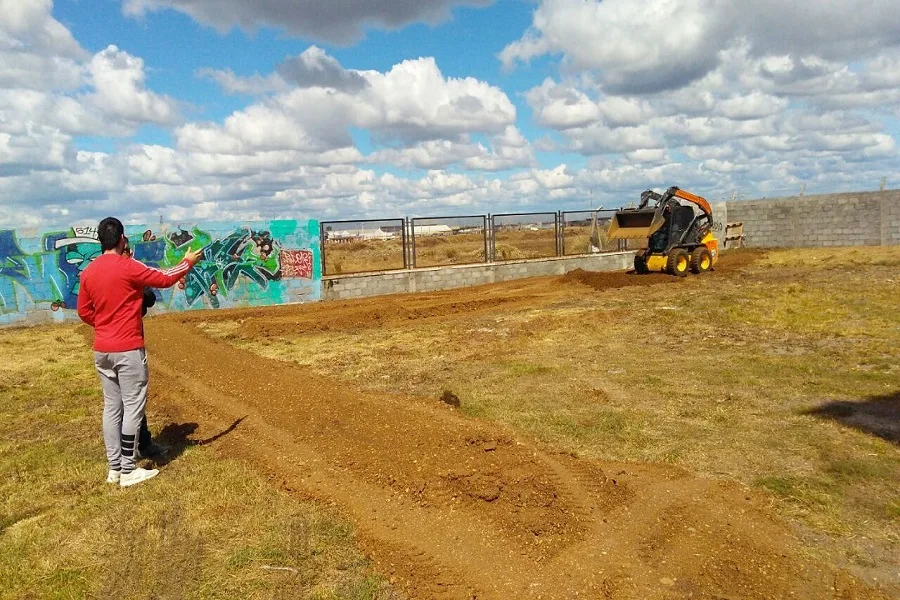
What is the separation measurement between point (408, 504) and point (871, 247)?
28.2m

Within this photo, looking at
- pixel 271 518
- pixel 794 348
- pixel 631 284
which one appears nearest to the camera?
pixel 271 518

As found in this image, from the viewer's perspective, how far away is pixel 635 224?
2000 cm

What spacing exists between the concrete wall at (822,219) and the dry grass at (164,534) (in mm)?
29515

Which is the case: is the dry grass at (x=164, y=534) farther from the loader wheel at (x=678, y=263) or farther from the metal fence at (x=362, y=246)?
the loader wheel at (x=678, y=263)

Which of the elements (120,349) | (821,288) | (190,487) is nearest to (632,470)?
(190,487)

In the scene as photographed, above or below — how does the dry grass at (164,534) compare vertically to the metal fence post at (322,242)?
below

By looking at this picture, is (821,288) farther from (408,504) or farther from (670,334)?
(408,504)

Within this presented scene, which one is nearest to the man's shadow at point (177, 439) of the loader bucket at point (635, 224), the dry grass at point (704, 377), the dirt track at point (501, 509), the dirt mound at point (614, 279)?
the dirt track at point (501, 509)

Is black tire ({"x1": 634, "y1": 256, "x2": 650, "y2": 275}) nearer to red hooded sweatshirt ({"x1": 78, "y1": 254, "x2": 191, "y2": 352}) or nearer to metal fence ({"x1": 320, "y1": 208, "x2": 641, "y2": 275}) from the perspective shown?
metal fence ({"x1": 320, "y1": 208, "x2": 641, "y2": 275})

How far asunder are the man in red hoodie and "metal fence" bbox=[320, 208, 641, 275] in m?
14.1

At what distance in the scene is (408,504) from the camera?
493 centimetres

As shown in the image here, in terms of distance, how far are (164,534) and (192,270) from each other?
47.0ft

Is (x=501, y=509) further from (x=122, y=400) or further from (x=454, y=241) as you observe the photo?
(x=454, y=241)

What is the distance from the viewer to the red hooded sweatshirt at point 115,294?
5.21 metres
